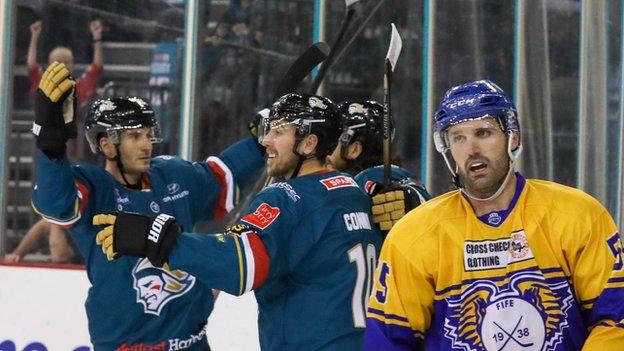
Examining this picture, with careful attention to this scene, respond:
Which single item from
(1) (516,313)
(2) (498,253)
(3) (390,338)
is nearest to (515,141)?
(2) (498,253)

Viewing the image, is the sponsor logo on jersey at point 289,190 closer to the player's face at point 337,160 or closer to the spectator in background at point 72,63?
the player's face at point 337,160

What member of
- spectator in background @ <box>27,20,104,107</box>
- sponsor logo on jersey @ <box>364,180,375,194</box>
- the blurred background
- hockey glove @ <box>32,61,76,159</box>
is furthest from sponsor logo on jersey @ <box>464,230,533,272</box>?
spectator in background @ <box>27,20,104,107</box>

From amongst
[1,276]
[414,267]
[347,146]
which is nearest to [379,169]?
[347,146]

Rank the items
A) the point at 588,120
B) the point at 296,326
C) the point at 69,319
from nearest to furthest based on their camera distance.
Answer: the point at 296,326 → the point at 69,319 → the point at 588,120

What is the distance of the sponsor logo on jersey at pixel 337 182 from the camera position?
2811mm

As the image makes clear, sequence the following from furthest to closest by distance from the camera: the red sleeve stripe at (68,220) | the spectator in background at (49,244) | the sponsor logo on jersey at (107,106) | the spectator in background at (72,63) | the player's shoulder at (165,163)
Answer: the spectator in background at (72,63), the spectator in background at (49,244), the player's shoulder at (165,163), the sponsor logo on jersey at (107,106), the red sleeve stripe at (68,220)

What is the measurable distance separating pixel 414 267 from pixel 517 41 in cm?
320

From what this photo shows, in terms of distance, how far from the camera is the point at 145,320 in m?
3.38

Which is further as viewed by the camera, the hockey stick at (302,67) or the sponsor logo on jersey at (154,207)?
the hockey stick at (302,67)

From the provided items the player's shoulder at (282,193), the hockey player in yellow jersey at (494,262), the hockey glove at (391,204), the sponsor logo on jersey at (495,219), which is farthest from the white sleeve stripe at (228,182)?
the sponsor logo on jersey at (495,219)

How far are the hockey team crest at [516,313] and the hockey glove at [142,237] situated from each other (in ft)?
2.35

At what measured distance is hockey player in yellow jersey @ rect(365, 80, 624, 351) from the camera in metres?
2.13

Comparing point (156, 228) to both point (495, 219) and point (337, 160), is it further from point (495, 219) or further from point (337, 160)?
point (337, 160)

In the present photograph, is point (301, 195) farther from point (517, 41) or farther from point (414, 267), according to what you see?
point (517, 41)
